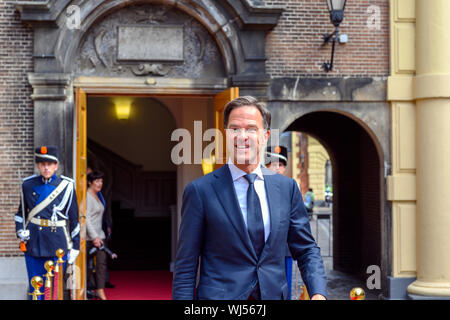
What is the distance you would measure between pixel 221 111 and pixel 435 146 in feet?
10.3

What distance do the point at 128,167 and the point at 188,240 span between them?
15118 mm

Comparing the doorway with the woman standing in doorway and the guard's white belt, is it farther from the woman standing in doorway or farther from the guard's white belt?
the guard's white belt

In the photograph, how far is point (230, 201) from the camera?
3000 millimetres

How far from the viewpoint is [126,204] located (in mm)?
17688

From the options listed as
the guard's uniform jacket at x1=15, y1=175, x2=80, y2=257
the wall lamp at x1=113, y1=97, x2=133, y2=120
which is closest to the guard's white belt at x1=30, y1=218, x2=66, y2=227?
the guard's uniform jacket at x1=15, y1=175, x2=80, y2=257

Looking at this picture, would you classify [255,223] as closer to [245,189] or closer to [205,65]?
[245,189]

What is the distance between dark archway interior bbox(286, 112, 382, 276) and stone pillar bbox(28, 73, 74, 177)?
224 inches

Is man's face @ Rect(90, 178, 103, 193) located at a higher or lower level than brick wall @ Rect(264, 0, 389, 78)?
lower

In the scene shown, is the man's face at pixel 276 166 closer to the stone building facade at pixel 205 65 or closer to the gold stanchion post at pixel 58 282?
the stone building facade at pixel 205 65

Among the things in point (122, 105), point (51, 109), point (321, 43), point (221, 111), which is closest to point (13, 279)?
point (51, 109)

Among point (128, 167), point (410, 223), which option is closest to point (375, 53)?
point (410, 223)

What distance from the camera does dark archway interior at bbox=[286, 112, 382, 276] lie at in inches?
483

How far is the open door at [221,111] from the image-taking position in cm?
902
